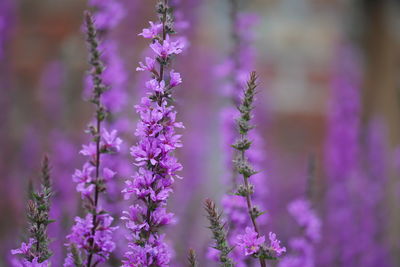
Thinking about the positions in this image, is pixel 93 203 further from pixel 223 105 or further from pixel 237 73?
pixel 223 105

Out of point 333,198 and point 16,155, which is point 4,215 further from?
point 333,198

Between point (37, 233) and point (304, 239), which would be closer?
point (37, 233)

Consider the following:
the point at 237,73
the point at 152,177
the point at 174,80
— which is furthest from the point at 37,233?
the point at 237,73

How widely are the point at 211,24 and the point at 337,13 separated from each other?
3.13ft

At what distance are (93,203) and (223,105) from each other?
2739mm

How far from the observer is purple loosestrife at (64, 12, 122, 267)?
2.92 feet

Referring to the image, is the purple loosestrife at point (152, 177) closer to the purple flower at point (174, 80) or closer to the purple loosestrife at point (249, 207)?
the purple flower at point (174, 80)

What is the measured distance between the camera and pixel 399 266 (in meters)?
2.32

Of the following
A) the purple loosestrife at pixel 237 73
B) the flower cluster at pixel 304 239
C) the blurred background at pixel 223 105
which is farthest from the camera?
the blurred background at pixel 223 105

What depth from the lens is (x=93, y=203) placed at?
93 centimetres

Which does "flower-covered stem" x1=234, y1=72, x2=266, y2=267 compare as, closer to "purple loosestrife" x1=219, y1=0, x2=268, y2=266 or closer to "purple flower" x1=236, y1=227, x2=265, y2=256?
"purple flower" x1=236, y1=227, x2=265, y2=256

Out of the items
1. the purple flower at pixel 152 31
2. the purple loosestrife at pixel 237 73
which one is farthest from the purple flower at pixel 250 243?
the purple loosestrife at pixel 237 73

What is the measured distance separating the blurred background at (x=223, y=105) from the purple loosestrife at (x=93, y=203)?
0.22 metres

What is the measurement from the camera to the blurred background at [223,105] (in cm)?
217
